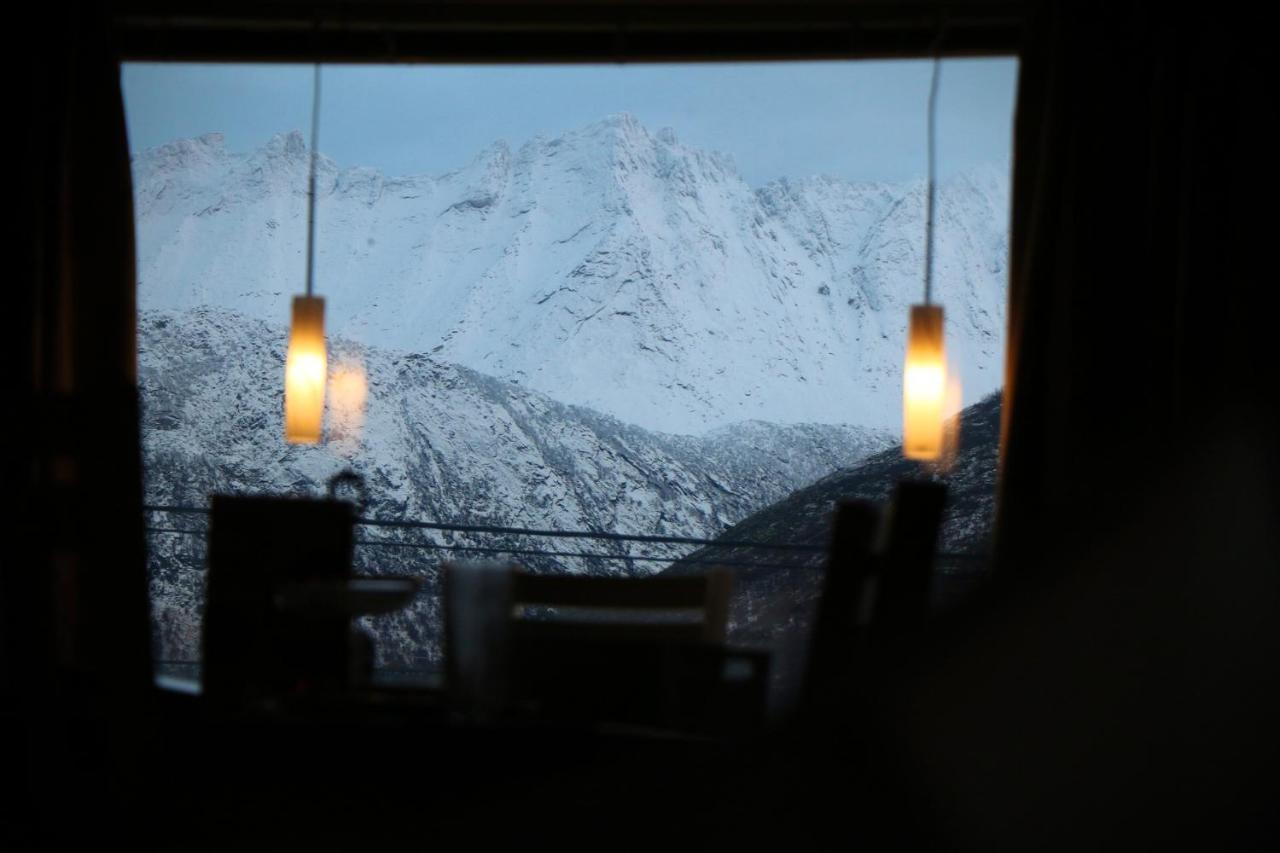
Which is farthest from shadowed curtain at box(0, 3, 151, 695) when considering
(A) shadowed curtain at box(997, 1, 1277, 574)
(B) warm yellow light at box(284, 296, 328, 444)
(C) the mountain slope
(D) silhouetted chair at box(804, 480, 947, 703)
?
(C) the mountain slope

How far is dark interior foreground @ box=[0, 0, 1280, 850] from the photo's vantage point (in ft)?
3.77

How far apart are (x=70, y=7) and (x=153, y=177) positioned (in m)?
10.7

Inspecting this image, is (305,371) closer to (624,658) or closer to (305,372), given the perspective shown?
(305,372)

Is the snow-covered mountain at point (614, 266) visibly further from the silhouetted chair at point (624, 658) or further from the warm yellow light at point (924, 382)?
the silhouetted chair at point (624, 658)

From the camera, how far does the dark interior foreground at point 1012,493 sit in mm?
1149

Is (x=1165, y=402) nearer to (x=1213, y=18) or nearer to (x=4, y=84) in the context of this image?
(x=1213, y=18)

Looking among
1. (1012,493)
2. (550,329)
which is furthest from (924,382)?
(550,329)

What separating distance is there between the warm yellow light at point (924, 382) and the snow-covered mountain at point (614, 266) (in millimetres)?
10524

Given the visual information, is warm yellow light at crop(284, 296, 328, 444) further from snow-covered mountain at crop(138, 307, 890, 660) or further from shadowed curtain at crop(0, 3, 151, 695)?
snow-covered mountain at crop(138, 307, 890, 660)

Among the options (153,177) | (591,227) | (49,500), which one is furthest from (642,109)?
(49,500)

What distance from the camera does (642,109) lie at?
14.3 metres

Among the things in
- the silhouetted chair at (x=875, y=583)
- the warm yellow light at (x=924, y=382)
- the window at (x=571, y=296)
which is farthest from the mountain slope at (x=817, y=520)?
the silhouetted chair at (x=875, y=583)

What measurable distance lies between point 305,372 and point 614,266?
11395 millimetres

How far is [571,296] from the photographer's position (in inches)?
556
